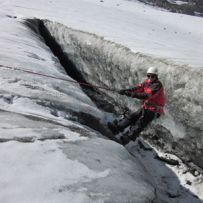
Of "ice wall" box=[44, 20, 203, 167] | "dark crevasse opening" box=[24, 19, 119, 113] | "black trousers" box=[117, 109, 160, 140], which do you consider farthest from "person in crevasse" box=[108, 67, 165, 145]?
"dark crevasse opening" box=[24, 19, 119, 113]

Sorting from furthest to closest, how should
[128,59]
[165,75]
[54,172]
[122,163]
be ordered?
[128,59], [165,75], [122,163], [54,172]

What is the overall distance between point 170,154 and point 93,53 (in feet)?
13.7

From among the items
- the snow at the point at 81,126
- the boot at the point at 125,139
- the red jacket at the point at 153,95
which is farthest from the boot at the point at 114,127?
the red jacket at the point at 153,95

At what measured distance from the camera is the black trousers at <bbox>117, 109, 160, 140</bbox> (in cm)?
737

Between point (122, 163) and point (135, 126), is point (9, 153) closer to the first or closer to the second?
point (122, 163)

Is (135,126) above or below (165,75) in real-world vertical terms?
below

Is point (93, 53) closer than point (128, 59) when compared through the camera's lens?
No

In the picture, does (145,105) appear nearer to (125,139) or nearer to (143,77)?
(125,139)

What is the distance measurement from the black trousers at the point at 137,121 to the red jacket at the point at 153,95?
0.44 feet

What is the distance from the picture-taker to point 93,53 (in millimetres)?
10875

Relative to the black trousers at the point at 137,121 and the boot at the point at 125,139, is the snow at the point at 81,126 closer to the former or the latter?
the boot at the point at 125,139

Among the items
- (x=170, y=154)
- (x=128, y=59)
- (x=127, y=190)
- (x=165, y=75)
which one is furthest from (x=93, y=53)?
(x=127, y=190)

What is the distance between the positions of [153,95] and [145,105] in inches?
14.3

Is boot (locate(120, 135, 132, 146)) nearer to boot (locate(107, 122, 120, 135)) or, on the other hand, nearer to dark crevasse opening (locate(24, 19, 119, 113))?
boot (locate(107, 122, 120, 135))
